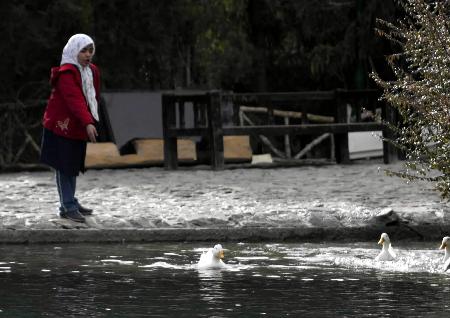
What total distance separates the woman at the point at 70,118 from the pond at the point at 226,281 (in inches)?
45.2

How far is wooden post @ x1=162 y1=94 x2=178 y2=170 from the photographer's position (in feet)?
71.1

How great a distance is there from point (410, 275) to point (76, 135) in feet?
14.6

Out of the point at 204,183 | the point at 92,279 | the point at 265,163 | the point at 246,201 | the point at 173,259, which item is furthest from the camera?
the point at 265,163

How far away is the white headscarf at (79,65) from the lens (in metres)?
13.6

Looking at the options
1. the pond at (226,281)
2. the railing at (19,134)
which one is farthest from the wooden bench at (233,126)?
the pond at (226,281)

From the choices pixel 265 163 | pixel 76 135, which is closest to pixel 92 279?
pixel 76 135

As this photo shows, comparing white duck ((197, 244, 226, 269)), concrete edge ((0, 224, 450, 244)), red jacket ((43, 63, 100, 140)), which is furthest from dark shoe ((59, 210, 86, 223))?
white duck ((197, 244, 226, 269))

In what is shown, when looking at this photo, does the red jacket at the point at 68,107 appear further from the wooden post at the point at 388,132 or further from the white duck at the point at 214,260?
the wooden post at the point at 388,132

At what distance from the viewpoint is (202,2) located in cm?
2891

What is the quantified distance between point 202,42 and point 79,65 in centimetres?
1567

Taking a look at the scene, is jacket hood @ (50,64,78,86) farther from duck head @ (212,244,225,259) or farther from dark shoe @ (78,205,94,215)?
duck head @ (212,244,225,259)

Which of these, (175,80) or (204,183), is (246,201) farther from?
(175,80)

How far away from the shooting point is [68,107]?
45.0 feet

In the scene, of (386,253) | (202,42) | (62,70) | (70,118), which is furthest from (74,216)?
(202,42)
